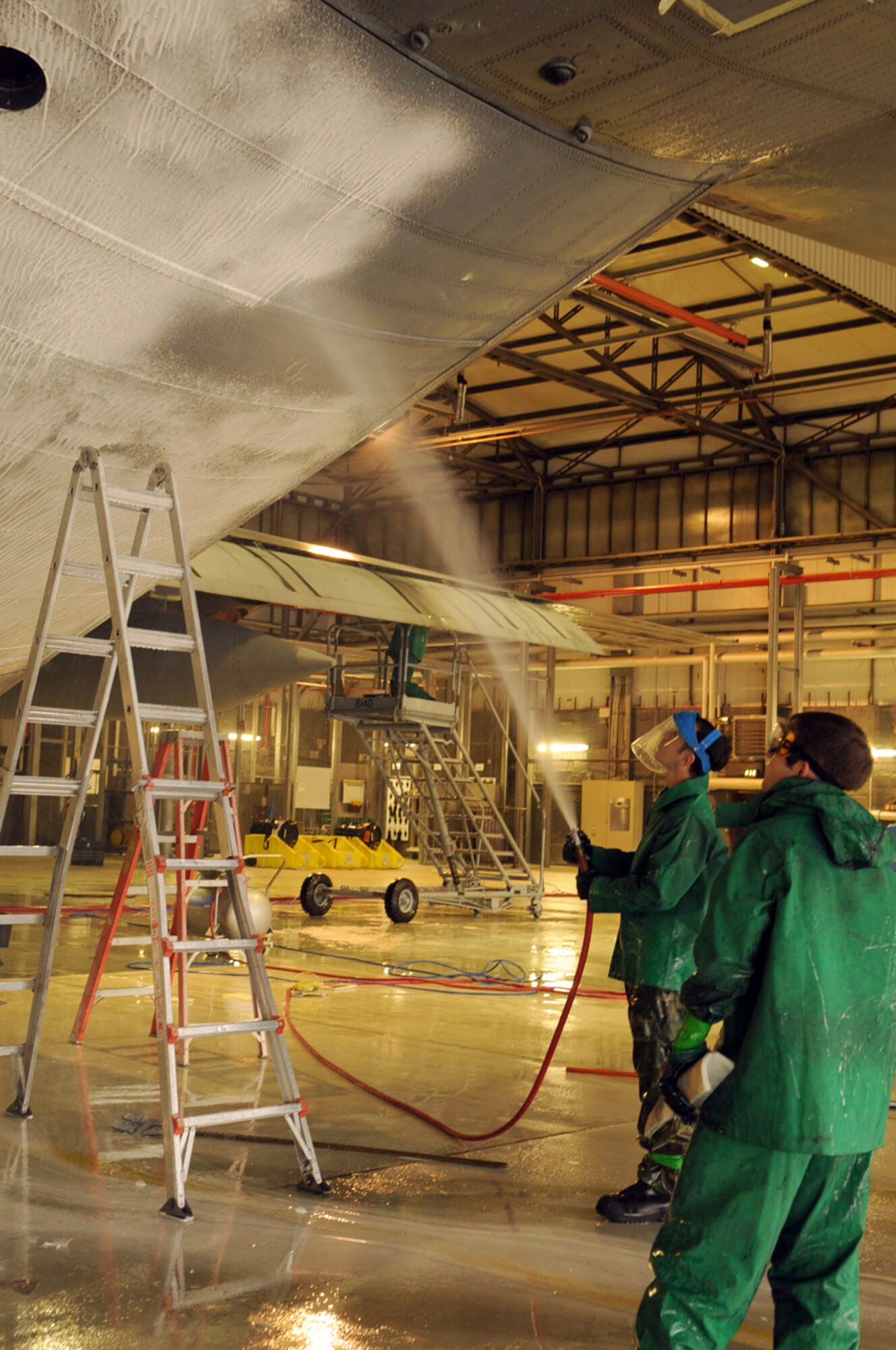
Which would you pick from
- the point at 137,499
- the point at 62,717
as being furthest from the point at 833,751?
the point at 62,717

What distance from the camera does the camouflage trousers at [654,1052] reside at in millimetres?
4652

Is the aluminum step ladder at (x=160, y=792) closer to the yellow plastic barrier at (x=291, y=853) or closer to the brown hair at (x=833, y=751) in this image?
the brown hair at (x=833, y=751)

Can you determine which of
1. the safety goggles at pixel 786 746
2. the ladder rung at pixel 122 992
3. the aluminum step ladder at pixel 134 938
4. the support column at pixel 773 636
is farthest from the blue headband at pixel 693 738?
the support column at pixel 773 636

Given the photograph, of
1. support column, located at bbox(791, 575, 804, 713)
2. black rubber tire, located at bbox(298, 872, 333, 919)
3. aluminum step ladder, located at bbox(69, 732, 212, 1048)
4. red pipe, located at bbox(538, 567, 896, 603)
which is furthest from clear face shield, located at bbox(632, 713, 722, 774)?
support column, located at bbox(791, 575, 804, 713)

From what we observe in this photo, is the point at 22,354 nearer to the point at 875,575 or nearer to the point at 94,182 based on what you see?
the point at 94,182

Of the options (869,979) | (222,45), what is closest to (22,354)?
(222,45)

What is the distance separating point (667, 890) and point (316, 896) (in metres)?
12.1

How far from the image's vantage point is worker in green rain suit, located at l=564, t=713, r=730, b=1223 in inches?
182

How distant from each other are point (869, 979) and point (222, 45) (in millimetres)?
2953

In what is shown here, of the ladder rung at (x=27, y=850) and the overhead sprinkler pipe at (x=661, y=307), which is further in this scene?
the overhead sprinkler pipe at (x=661, y=307)

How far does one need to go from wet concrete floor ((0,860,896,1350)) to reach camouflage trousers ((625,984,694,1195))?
0.84ft

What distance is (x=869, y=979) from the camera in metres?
2.89

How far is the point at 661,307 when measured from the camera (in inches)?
716

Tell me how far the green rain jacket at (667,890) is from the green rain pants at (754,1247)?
177 centimetres
